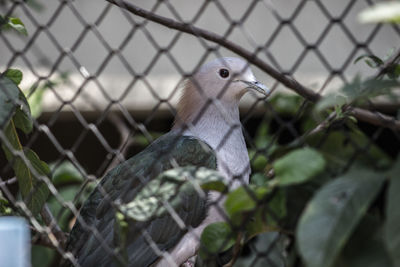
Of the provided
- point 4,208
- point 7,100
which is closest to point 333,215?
point 7,100

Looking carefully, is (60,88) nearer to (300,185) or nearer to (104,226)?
(104,226)

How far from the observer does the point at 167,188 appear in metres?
1.39

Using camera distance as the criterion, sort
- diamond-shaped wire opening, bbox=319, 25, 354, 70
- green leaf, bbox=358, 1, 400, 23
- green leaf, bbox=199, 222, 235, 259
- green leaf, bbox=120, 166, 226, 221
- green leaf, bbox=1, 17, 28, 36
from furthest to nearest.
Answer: diamond-shaped wire opening, bbox=319, 25, 354, 70 → green leaf, bbox=1, 17, 28, 36 → green leaf, bbox=199, 222, 235, 259 → green leaf, bbox=120, 166, 226, 221 → green leaf, bbox=358, 1, 400, 23

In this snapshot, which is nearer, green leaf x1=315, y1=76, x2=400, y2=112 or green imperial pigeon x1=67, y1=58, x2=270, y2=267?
green leaf x1=315, y1=76, x2=400, y2=112

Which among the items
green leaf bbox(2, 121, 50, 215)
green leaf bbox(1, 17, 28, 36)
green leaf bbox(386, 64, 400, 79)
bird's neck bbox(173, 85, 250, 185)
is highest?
green leaf bbox(386, 64, 400, 79)

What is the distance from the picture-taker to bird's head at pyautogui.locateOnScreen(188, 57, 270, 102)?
264 centimetres

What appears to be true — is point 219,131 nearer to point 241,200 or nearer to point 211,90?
point 211,90

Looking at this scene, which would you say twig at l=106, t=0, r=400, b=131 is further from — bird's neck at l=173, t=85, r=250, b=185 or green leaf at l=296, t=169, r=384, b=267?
bird's neck at l=173, t=85, r=250, b=185

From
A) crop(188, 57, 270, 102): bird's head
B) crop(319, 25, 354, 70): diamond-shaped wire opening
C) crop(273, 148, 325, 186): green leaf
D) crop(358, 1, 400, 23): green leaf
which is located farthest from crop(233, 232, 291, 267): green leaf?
crop(319, 25, 354, 70): diamond-shaped wire opening

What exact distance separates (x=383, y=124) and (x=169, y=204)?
0.47 m

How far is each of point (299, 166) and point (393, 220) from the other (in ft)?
0.62

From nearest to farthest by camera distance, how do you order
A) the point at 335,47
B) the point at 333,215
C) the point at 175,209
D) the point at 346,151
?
the point at 333,215, the point at 346,151, the point at 175,209, the point at 335,47

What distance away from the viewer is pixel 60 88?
398cm

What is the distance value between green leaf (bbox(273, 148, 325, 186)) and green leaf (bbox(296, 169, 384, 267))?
0.12 ft
